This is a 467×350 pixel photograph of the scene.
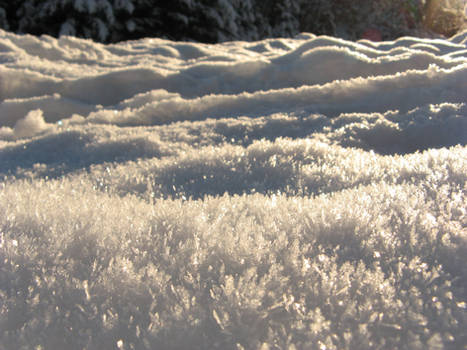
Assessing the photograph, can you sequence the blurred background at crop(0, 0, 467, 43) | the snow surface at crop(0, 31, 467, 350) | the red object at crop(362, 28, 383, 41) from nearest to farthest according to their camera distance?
the snow surface at crop(0, 31, 467, 350) < the blurred background at crop(0, 0, 467, 43) < the red object at crop(362, 28, 383, 41)

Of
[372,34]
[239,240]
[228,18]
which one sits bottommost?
[372,34]

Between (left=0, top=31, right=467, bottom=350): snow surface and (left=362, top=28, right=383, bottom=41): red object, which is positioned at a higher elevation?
(left=0, top=31, right=467, bottom=350): snow surface

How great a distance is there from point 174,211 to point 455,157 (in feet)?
2.88

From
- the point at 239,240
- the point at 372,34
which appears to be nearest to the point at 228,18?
the point at 372,34

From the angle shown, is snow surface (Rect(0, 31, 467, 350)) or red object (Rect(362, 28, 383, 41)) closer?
snow surface (Rect(0, 31, 467, 350))

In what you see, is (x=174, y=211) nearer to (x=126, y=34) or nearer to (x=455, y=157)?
(x=455, y=157)

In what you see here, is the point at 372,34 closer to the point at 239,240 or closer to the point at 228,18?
the point at 228,18

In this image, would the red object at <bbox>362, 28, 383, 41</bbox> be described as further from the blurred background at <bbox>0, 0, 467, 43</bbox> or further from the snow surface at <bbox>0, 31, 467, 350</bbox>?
the snow surface at <bbox>0, 31, 467, 350</bbox>

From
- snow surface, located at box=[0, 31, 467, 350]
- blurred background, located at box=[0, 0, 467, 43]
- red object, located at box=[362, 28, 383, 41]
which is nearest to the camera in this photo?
snow surface, located at box=[0, 31, 467, 350]

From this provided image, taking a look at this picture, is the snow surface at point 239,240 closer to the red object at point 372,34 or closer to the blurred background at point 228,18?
the blurred background at point 228,18

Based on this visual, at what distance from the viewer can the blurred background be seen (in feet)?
26.9

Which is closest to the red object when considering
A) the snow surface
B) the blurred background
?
the blurred background

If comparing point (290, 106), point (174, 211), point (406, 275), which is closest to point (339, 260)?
point (406, 275)

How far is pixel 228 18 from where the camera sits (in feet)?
32.4
